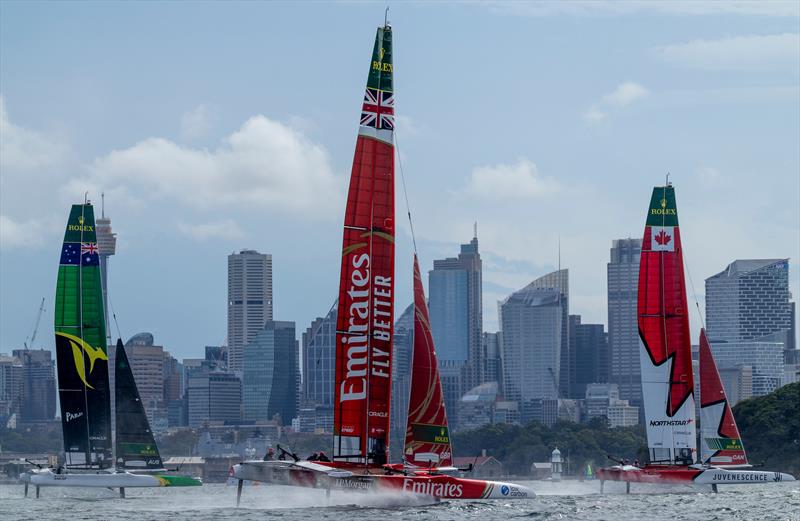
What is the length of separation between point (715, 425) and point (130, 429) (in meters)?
24.8

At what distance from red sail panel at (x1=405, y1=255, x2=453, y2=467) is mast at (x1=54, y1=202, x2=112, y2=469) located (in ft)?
60.9

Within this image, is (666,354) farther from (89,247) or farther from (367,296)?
(89,247)

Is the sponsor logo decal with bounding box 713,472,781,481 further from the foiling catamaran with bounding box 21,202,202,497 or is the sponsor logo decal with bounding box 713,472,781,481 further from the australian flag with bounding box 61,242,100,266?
the australian flag with bounding box 61,242,100,266

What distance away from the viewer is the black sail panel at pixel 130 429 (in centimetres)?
7106

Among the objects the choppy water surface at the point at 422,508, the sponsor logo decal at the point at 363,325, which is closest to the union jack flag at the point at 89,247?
the choppy water surface at the point at 422,508

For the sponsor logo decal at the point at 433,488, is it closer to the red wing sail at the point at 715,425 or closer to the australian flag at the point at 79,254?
the red wing sail at the point at 715,425

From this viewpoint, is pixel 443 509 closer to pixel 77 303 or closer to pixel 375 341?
pixel 375 341

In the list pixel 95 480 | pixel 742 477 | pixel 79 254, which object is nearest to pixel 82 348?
pixel 79 254

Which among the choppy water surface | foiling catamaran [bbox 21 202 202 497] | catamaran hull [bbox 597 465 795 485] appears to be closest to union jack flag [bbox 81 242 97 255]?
foiling catamaran [bbox 21 202 202 497]

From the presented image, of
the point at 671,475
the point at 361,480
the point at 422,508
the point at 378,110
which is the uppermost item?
the point at 378,110

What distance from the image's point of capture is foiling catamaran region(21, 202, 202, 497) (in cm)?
6675

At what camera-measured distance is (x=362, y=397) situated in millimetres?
47562

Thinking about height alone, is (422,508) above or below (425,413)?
below

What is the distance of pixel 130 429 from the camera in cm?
7181
